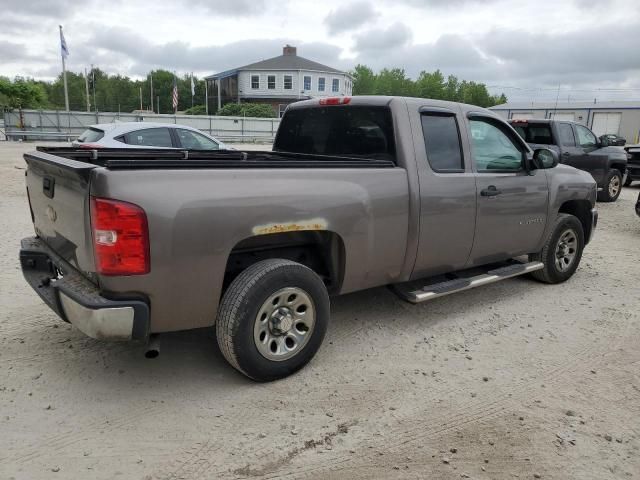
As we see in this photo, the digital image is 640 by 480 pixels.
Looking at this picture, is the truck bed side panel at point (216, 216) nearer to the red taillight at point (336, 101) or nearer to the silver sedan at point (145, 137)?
the red taillight at point (336, 101)

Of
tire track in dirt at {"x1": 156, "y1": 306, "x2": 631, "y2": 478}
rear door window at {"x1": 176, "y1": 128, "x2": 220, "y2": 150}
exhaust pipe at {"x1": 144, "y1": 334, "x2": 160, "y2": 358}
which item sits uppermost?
rear door window at {"x1": 176, "y1": 128, "x2": 220, "y2": 150}

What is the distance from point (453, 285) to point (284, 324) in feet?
5.86

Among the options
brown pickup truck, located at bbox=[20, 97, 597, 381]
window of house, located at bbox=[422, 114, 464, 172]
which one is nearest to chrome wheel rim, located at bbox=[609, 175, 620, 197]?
brown pickup truck, located at bbox=[20, 97, 597, 381]

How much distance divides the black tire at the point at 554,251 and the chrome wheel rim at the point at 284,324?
126 inches

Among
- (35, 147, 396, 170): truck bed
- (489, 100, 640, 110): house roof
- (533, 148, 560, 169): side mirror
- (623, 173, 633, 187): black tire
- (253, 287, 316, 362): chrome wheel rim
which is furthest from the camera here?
(489, 100, 640, 110): house roof

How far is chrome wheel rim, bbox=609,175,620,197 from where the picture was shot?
1259cm

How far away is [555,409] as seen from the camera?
3326 mm

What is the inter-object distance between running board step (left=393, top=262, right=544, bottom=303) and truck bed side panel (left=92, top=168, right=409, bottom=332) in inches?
24.0

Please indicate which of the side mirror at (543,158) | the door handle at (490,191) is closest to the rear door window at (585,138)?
the side mirror at (543,158)

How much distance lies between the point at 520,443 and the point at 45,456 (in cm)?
254

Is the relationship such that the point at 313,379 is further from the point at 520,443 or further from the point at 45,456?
the point at 45,456

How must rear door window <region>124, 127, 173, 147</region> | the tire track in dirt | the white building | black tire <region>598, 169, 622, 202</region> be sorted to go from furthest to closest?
the white building, black tire <region>598, 169, 622, 202</region>, rear door window <region>124, 127, 173, 147</region>, the tire track in dirt

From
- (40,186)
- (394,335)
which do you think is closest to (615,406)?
(394,335)

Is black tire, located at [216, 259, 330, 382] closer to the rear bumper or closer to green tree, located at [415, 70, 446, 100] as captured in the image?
the rear bumper
